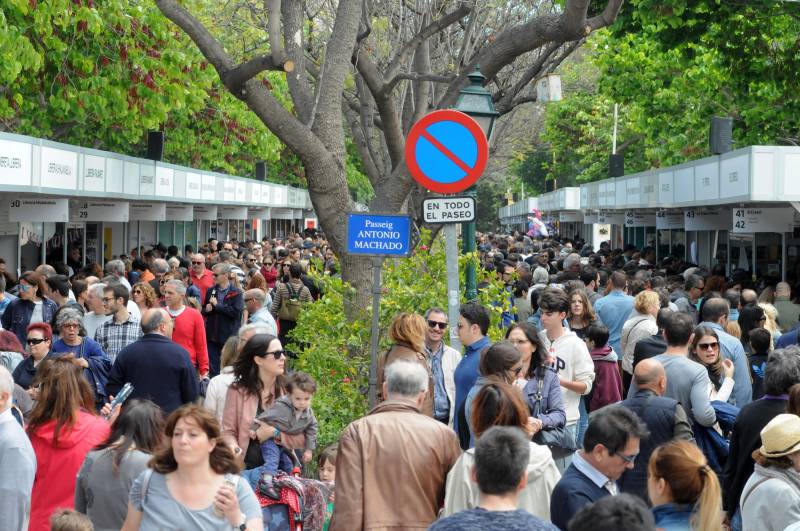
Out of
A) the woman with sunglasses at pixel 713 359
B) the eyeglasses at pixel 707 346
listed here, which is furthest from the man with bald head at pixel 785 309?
the eyeglasses at pixel 707 346

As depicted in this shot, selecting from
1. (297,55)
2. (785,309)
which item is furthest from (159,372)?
(785,309)

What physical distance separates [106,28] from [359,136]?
619cm

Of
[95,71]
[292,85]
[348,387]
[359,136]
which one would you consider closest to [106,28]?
[95,71]

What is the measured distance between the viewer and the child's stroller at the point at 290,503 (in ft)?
22.4

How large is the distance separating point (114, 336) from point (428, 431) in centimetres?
598

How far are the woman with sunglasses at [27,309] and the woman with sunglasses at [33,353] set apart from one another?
12.0 ft

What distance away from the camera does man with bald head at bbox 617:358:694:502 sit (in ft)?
22.9

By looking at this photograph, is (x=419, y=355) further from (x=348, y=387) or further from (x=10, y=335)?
(x=10, y=335)

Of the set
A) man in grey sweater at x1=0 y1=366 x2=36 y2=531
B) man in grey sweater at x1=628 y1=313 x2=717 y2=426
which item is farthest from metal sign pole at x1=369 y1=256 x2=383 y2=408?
man in grey sweater at x1=0 y1=366 x2=36 y2=531

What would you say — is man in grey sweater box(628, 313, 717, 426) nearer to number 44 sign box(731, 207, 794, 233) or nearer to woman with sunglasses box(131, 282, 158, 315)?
woman with sunglasses box(131, 282, 158, 315)

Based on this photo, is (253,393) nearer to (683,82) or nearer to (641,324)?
(641,324)

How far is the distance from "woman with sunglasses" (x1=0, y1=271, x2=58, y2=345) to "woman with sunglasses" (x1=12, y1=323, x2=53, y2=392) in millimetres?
3665

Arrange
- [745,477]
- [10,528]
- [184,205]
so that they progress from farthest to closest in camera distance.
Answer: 1. [184,205]
2. [745,477]
3. [10,528]

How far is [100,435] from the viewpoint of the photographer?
6.65 m
